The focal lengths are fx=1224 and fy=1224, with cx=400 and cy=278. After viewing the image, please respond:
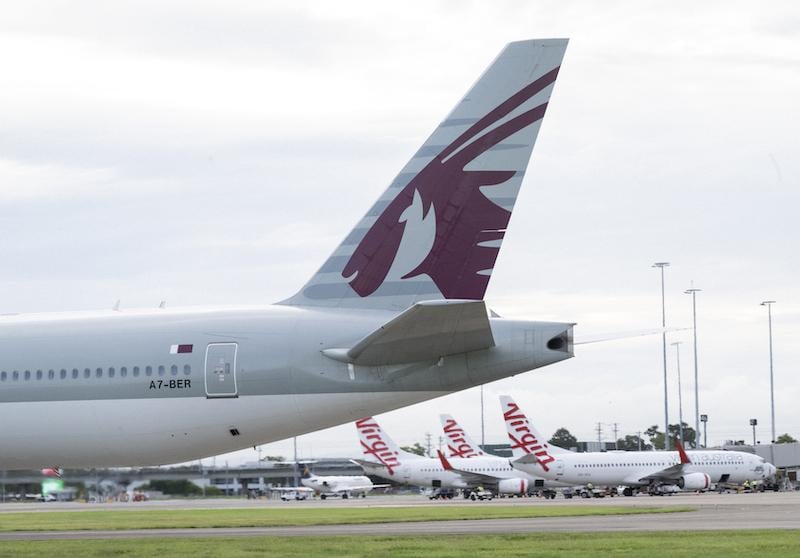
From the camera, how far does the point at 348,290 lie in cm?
2794

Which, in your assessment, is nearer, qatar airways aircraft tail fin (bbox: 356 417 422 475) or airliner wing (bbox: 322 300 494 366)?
airliner wing (bbox: 322 300 494 366)

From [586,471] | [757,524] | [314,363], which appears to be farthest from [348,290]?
[586,471]

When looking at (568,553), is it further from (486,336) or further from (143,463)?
(143,463)

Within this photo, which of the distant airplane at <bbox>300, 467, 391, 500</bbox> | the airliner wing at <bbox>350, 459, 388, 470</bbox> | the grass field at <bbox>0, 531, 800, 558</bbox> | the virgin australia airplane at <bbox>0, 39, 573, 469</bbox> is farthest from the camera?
the distant airplane at <bbox>300, 467, 391, 500</bbox>

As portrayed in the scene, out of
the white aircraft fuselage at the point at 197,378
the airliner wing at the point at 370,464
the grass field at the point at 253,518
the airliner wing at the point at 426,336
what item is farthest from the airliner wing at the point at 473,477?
the airliner wing at the point at 426,336

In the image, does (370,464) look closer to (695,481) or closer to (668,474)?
(668,474)

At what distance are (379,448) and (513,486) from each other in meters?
16.1

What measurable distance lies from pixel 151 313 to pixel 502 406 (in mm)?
64331

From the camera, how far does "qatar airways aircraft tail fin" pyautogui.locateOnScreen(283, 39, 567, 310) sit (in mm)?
26828

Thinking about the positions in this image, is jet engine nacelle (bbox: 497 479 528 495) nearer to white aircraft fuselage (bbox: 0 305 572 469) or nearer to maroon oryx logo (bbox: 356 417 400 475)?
maroon oryx logo (bbox: 356 417 400 475)

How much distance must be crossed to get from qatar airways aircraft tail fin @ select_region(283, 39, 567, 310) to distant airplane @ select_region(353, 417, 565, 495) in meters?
61.9

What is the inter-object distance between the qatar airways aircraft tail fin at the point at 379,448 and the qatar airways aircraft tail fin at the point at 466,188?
239 ft

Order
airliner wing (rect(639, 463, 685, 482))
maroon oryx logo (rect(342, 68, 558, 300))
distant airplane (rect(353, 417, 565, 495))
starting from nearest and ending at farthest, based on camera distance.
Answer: maroon oryx logo (rect(342, 68, 558, 300)) → airliner wing (rect(639, 463, 685, 482)) → distant airplane (rect(353, 417, 565, 495))

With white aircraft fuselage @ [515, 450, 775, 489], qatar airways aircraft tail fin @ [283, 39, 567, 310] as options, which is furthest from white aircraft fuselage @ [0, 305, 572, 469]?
white aircraft fuselage @ [515, 450, 775, 489]
